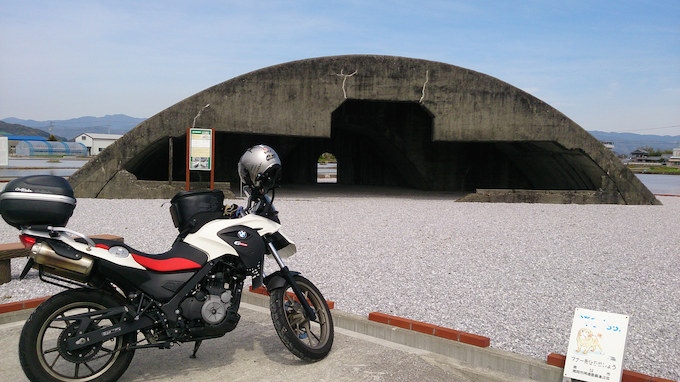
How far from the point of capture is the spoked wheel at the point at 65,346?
326cm

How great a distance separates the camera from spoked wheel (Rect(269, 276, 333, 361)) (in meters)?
3.93

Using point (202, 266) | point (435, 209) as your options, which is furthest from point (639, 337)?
point (435, 209)

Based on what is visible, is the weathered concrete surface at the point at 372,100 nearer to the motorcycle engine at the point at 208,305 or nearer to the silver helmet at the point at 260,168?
the silver helmet at the point at 260,168

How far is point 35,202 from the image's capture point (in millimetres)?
3371

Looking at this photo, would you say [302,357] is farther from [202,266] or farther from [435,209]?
[435,209]

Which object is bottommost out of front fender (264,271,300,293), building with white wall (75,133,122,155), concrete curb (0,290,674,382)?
concrete curb (0,290,674,382)

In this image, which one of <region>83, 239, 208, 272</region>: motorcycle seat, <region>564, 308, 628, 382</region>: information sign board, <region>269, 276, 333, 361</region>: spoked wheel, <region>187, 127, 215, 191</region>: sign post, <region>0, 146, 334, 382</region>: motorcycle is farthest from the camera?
<region>187, 127, 215, 191</region>: sign post

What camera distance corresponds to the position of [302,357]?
3969 mm

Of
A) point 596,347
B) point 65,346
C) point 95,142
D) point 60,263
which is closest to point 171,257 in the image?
point 60,263

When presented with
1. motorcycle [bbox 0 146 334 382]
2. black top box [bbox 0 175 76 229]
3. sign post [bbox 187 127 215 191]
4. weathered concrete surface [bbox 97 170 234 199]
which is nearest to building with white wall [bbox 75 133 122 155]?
weathered concrete surface [bbox 97 170 234 199]

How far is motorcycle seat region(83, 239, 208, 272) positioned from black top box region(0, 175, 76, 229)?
12.8 inches

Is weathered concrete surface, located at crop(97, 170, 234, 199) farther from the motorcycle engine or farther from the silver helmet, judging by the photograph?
the motorcycle engine

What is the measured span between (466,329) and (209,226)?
8.67 feet

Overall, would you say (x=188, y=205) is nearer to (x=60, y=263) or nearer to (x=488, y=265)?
(x=60, y=263)
